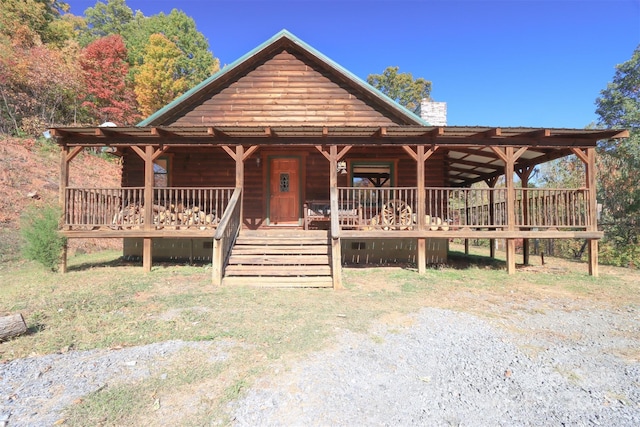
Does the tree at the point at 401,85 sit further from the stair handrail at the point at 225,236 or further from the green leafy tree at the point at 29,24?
the stair handrail at the point at 225,236

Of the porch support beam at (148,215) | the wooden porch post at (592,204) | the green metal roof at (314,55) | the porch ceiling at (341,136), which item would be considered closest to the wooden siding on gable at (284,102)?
the green metal roof at (314,55)

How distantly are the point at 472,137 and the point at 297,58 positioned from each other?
6497 millimetres

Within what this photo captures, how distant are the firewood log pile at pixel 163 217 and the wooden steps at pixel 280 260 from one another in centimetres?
136

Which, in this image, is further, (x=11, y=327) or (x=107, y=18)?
(x=107, y=18)

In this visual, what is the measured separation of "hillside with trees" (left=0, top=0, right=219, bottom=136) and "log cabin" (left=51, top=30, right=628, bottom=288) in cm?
1544

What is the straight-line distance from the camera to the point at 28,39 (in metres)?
20.5

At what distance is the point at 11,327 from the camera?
13.3 ft

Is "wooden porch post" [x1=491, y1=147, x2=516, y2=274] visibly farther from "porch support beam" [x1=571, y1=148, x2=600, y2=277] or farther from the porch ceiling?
"porch support beam" [x1=571, y1=148, x2=600, y2=277]

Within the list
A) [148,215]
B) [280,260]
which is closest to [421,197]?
[280,260]

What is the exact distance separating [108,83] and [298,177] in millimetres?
22871

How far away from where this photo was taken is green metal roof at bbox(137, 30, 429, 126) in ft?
34.0

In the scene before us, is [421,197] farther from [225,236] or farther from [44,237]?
[44,237]

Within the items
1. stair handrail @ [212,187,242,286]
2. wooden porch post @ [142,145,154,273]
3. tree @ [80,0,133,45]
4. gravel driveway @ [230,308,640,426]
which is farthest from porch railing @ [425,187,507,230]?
tree @ [80,0,133,45]

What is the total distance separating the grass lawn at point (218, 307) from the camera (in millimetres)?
3010
